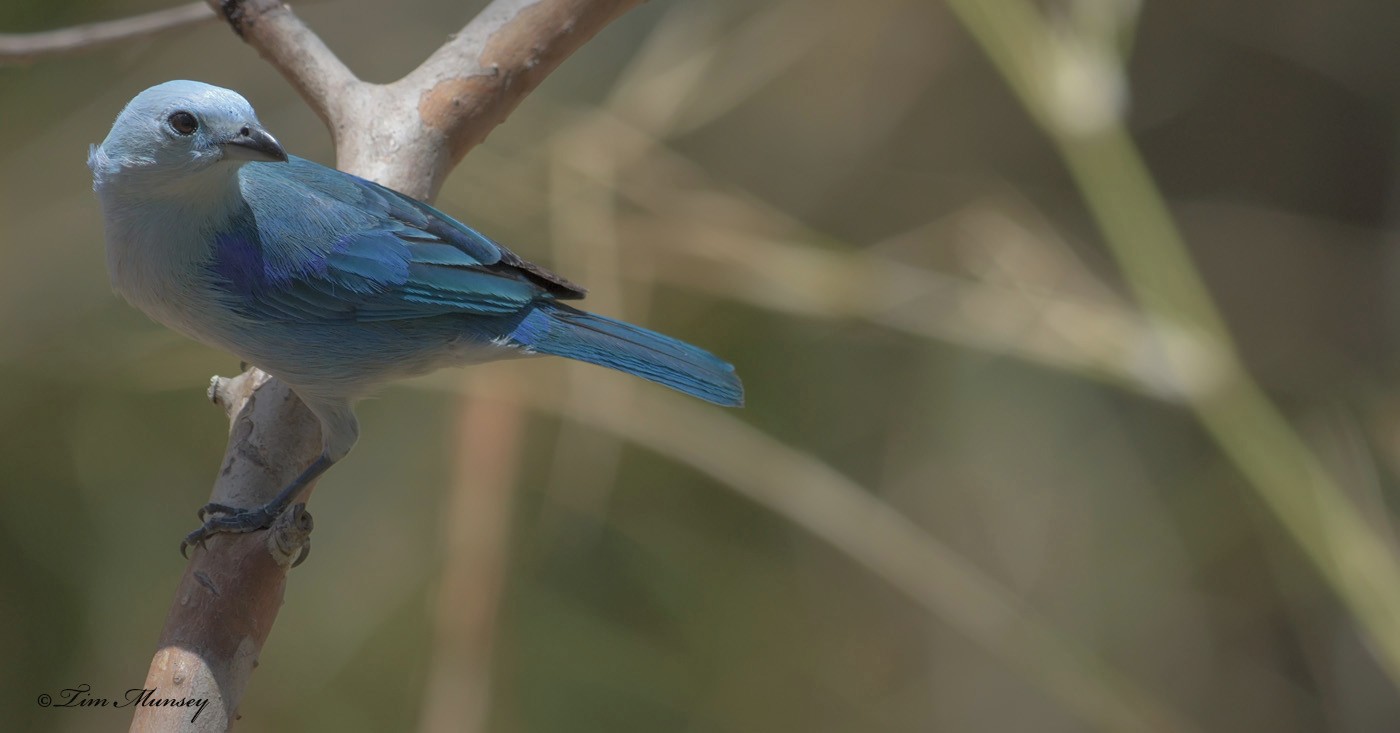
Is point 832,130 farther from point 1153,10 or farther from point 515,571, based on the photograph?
point 515,571

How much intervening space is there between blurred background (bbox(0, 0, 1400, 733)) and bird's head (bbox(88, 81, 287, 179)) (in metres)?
1.43

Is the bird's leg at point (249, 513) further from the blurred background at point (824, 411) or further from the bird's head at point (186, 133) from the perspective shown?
the blurred background at point (824, 411)

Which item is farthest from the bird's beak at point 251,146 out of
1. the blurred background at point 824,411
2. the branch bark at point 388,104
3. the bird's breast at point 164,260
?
the blurred background at point 824,411

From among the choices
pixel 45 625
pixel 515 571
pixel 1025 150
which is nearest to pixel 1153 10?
pixel 1025 150

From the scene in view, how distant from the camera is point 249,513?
2109 mm

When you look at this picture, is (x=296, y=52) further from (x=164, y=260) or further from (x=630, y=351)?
(x=630, y=351)

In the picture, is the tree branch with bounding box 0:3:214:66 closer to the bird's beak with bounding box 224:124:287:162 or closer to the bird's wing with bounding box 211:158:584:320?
the bird's wing with bounding box 211:158:584:320

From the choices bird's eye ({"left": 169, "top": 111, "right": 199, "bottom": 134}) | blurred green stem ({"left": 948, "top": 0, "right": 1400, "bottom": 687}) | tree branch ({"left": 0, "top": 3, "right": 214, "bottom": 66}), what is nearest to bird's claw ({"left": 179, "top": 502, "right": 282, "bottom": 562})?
bird's eye ({"left": 169, "top": 111, "right": 199, "bottom": 134})

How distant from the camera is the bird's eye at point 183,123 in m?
1.92

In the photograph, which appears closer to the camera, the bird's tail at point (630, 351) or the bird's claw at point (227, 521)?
the bird's claw at point (227, 521)

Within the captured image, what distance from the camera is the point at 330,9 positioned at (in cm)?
412

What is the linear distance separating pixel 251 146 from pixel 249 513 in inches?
26.4

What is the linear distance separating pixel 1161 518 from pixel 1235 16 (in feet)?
6.69

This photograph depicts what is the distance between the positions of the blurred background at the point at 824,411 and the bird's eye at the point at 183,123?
1477 millimetres
